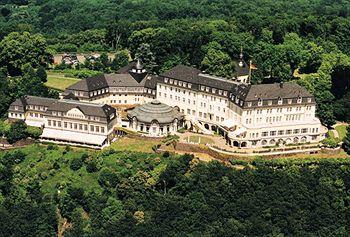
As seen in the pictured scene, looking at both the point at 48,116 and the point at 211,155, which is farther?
the point at 48,116

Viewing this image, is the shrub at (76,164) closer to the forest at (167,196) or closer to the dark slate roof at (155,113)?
the forest at (167,196)

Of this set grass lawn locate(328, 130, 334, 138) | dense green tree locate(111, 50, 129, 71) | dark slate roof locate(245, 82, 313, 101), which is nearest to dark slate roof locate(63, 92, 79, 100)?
dense green tree locate(111, 50, 129, 71)

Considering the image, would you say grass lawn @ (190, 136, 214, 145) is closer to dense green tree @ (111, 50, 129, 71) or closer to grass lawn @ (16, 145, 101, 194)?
grass lawn @ (16, 145, 101, 194)

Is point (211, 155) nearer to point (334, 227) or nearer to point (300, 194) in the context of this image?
point (300, 194)

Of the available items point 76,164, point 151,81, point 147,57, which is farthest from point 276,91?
point 147,57

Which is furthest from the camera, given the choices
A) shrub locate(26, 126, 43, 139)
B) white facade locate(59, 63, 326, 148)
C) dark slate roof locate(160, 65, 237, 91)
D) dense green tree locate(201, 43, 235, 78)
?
dense green tree locate(201, 43, 235, 78)

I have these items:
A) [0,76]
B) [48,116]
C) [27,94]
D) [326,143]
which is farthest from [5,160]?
[326,143]
